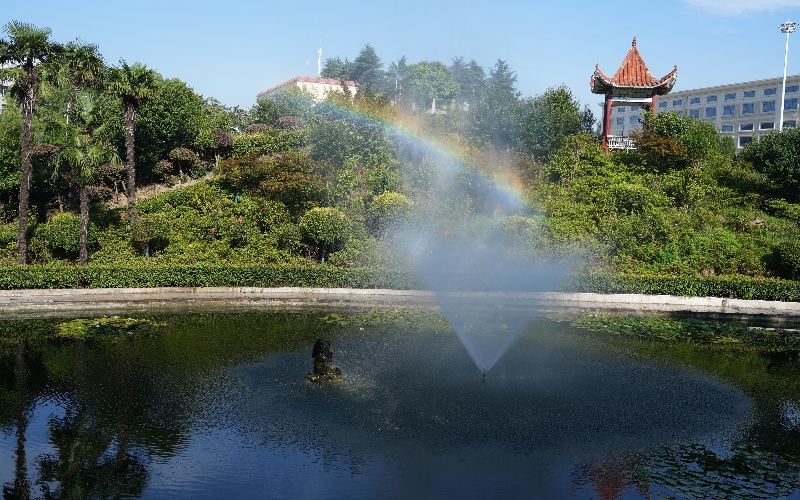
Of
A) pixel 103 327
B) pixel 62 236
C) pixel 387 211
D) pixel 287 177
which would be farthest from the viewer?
pixel 287 177

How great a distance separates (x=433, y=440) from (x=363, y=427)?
5.36 feet

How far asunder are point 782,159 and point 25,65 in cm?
4096

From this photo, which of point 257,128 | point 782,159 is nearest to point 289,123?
point 257,128

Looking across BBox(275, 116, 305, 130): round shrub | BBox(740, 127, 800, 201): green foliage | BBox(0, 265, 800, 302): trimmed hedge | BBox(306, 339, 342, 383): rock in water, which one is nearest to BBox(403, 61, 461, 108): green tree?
BBox(275, 116, 305, 130): round shrub

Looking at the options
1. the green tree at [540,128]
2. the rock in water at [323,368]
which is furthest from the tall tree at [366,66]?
the rock in water at [323,368]

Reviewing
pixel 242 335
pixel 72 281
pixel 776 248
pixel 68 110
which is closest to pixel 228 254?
pixel 72 281

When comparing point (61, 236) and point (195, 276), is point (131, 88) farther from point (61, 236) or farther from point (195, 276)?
point (195, 276)

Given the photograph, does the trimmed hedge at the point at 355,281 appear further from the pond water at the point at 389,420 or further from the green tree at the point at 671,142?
the green tree at the point at 671,142

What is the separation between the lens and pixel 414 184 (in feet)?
127

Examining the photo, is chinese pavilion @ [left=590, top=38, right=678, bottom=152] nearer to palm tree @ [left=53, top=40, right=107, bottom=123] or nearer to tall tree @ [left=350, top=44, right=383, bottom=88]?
palm tree @ [left=53, top=40, right=107, bottom=123]

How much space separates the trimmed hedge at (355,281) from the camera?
28.6 m

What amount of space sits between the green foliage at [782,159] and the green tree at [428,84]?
137 ft

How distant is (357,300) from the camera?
29703 millimetres

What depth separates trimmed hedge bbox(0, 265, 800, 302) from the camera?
2861 centimetres
